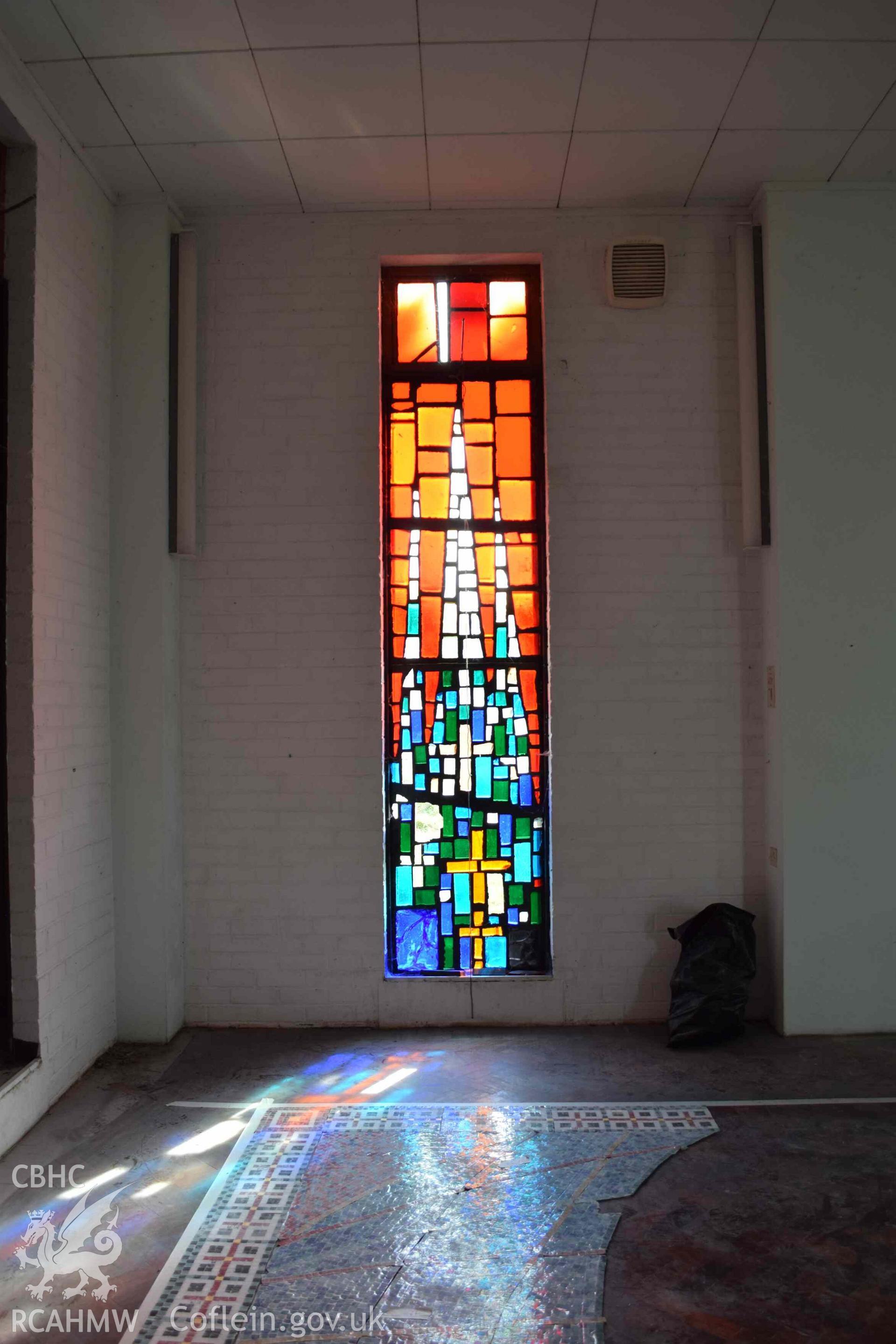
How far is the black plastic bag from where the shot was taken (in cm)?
379

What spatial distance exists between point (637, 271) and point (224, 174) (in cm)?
171

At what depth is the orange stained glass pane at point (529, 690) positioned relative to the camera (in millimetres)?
4152

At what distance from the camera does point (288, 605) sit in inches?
162

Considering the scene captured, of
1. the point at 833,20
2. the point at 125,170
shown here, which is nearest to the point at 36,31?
the point at 125,170

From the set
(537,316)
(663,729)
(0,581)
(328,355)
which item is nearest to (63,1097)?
(0,581)

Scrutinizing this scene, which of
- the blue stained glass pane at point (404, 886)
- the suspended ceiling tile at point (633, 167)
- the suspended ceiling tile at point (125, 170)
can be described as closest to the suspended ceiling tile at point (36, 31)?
the suspended ceiling tile at point (125, 170)

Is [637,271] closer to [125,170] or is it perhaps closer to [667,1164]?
[125,170]

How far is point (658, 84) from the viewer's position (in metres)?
3.30

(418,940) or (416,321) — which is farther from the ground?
(416,321)

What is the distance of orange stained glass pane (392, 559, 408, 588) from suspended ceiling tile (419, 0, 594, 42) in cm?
189

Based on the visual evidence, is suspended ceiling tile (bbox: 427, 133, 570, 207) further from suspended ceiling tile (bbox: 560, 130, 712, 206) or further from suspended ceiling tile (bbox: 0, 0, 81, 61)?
suspended ceiling tile (bbox: 0, 0, 81, 61)

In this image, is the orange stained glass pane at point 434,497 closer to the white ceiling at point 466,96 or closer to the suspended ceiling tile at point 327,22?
the white ceiling at point 466,96

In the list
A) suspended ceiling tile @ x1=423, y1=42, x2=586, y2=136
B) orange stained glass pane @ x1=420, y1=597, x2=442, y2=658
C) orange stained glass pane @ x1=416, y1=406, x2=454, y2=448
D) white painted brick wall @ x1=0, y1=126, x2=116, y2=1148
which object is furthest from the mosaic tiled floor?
suspended ceiling tile @ x1=423, y1=42, x2=586, y2=136

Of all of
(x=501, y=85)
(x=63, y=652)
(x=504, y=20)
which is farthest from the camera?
(x=63, y=652)
